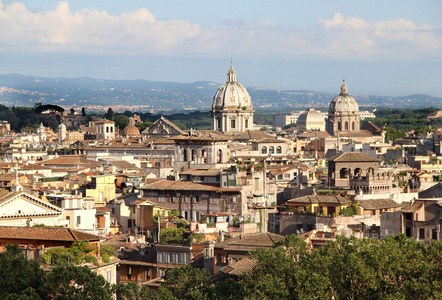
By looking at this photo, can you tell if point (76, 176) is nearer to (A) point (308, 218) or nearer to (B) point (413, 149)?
(A) point (308, 218)

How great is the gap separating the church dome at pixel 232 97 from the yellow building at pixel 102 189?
82038 mm

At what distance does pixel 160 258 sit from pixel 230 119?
98.7 meters

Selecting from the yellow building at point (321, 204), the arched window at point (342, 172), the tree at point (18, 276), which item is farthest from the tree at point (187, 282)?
the arched window at point (342, 172)

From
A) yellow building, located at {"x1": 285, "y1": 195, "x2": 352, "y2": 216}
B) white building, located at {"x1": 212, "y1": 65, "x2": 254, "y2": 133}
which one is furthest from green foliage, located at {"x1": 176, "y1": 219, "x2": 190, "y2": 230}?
white building, located at {"x1": 212, "y1": 65, "x2": 254, "y2": 133}

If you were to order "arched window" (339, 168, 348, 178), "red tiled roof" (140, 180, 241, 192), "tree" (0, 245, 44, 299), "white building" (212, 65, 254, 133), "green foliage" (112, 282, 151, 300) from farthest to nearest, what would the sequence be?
"white building" (212, 65, 254, 133)
"arched window" (339, 168, 348, 178)
"red tiled roof" (140, 180, 241, 192)
"tree" (0, 245, 44, 299)
"green foliage" (112, 282, 151, 300)

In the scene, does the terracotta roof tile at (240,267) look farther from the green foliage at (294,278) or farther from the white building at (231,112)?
the white building at (231,112)

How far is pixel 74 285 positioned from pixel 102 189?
21422mm

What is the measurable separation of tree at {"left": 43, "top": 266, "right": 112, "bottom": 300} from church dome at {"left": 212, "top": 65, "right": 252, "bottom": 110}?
104 meters

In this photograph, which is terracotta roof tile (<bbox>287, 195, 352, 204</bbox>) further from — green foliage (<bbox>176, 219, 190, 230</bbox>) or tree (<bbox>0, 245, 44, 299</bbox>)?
tree (<bbox>0, 245, 44, 299</bbox>)

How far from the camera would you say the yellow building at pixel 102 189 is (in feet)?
170

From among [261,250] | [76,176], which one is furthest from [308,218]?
[76,176]

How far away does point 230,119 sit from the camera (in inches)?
5340

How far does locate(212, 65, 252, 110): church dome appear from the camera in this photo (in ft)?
446

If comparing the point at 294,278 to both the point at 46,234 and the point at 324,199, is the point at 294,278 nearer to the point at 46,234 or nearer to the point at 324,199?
the point at 46,234
